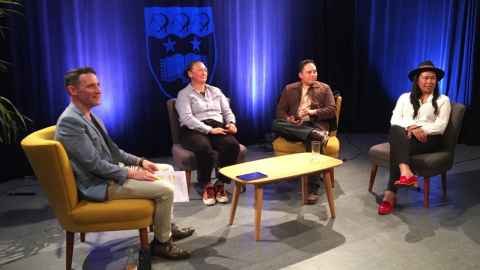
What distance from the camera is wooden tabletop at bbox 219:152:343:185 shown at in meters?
3.09

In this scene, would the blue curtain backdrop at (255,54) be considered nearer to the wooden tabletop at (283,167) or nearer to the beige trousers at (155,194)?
the wooden tabletop at (283,167)

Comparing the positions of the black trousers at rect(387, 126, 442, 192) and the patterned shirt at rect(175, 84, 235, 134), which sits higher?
the patterned shirt at rect(175, 84, 235, 134)

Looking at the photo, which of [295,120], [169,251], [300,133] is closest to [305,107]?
[295,120]

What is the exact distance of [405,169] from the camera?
351cm

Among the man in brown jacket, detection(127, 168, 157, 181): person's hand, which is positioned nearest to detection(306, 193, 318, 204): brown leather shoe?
the man in brown jacket

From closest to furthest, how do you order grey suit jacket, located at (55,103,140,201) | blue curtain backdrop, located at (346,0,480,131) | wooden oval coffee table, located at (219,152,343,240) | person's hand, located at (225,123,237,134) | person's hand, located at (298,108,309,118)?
grey suit jacket, located at (55,103,140,201), wooden oval coffee table, located at (219,152,343,240), person's hand, located at (225,123,237,134), person's hand, located at (298,108,309,118), blue curtain backdrop, located at (346,0,480,131)

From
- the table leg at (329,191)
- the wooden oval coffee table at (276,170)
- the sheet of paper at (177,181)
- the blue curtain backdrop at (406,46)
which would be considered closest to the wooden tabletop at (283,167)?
the wooden oval coffee table at (276,170)

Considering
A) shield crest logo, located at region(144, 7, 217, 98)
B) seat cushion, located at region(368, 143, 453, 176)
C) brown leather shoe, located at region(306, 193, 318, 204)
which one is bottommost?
brown leather shoe, located at region(306, 193, 318, 204)

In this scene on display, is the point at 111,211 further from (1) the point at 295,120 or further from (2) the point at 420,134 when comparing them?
(2) the point at 420,134

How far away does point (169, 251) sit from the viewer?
2820 mm

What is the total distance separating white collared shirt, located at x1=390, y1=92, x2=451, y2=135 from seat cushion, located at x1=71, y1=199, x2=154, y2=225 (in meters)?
2.19

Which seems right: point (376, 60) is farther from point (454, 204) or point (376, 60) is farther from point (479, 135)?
point (454, 204)

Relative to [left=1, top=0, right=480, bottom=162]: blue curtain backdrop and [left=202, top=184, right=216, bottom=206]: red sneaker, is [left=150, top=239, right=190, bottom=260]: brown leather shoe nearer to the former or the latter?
[left=202, top=184, right=216, bottom=206]: red sneaker

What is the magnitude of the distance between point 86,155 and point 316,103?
7.76ft
